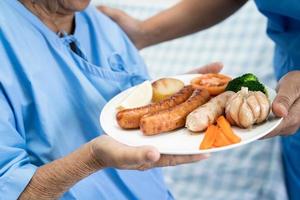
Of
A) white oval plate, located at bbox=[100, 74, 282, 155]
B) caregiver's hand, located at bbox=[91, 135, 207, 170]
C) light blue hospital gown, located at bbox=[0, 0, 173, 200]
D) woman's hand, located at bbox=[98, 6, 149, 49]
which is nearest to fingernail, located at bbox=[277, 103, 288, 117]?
white oval plate, located at bbox=[100, 74, 282, 155]

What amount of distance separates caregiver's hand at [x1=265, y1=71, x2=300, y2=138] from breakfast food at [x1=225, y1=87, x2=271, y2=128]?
53mm

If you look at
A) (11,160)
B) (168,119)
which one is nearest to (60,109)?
(11,160)

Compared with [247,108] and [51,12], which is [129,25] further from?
[247,108]

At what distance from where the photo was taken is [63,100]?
1240 millimetres

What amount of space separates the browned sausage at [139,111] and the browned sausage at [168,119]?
1.1 inches

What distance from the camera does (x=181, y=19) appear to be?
1.80 meters

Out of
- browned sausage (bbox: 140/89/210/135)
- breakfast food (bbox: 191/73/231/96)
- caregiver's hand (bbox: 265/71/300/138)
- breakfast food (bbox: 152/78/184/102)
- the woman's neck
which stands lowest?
caregiver's hand (bbox: 265/71/300/138)

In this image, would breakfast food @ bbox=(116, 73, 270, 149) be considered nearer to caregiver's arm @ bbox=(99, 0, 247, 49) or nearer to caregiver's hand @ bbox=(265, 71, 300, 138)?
caregiver's hand @ bbox=(265, 71, 300, 138)

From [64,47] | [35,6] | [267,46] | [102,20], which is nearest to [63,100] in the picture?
[64,47]

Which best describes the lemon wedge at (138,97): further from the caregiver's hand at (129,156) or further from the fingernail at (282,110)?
the fingernail at (282,110)

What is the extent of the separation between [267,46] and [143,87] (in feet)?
3.63

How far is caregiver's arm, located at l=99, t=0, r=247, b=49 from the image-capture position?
5.84 feet

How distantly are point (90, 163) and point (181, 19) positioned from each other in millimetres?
887

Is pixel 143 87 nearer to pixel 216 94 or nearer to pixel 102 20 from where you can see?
pixel 216 94
